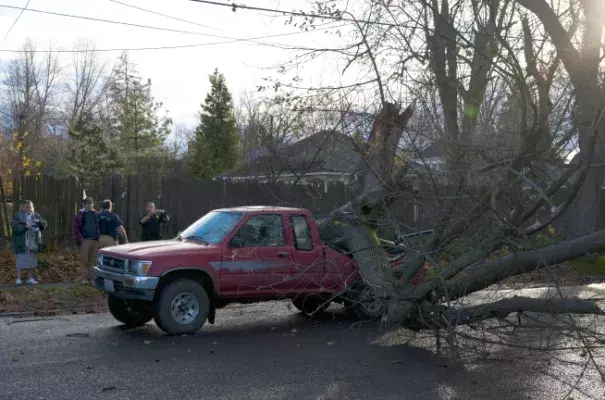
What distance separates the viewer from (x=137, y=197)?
61.0ft

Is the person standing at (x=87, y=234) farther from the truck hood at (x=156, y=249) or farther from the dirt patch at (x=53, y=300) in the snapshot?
the truck hood at (x=156, y=249)

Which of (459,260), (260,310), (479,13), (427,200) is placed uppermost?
(479,13)

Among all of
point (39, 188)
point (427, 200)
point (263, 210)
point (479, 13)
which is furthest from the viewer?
point (39, 188)

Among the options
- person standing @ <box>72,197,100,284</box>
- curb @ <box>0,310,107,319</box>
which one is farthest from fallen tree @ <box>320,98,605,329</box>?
person standing @ <box>72,197,100,284</box>

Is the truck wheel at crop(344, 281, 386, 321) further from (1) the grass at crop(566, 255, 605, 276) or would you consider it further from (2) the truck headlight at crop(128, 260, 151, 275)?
(1) the grass at crop(566, 255, 605, 276)

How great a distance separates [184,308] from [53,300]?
4166 mm

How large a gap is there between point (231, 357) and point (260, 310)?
4.38 m

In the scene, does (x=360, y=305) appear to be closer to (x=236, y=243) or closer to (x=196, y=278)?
(x=236, y=243)

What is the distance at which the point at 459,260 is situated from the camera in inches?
351

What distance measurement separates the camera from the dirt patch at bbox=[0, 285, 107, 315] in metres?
12.8

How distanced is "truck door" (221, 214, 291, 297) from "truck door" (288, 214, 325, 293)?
0.48ft

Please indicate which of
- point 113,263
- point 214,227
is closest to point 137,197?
point 214,227

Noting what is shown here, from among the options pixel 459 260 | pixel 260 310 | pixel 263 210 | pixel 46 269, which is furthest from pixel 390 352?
pixel 46 269

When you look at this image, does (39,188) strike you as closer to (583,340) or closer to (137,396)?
(137,396)
